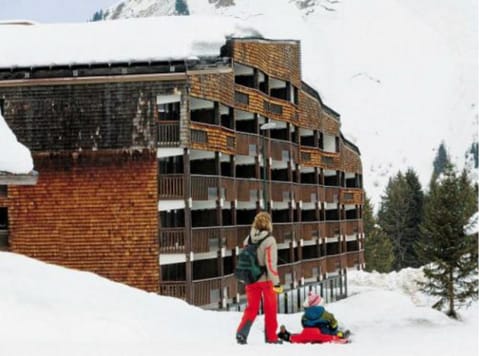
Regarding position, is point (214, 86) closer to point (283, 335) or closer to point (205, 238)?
point (205, 238)

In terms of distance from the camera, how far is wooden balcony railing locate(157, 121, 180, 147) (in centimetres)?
3822

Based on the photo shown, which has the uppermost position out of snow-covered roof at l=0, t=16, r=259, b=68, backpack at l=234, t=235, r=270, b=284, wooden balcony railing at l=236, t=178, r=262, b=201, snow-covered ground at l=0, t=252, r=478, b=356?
snow-covered roof at l=0, t=16, r=259, b=68

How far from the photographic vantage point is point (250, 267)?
13.9 m

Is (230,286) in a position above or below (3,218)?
below

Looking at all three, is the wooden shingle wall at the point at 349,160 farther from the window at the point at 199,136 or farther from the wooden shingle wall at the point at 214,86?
the window at the point at 199,136

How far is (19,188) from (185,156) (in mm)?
6655

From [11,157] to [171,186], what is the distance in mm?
17723

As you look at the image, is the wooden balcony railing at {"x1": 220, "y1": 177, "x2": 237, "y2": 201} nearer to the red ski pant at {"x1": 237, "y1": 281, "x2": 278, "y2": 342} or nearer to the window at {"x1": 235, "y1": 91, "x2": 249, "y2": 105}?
the window at {"x1": 235, "y1": 91, "x2": 249, "y2": 105}

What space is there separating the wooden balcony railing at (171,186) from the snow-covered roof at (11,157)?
16.5m

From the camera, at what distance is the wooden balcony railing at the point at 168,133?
38.2 meters

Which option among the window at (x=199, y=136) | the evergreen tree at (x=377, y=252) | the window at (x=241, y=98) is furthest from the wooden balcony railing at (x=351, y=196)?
the evergreen tree at (x=377, y=252)

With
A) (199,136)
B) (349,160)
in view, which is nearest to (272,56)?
(199,136)

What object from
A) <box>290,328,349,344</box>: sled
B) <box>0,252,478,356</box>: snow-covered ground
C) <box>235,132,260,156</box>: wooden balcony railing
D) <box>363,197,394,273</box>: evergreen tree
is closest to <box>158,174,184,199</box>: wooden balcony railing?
<box>235,132,260,156</box>: wooden balcony railing

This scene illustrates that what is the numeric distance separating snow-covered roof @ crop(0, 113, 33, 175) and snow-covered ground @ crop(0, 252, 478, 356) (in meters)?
2.16
